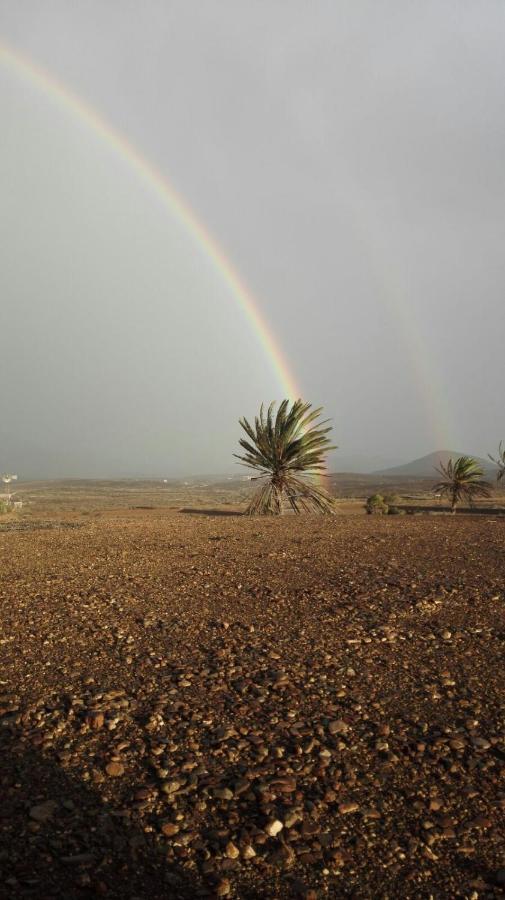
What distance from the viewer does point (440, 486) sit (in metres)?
29.3

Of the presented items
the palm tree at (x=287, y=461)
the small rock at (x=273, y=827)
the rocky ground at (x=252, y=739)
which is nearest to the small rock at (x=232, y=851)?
the rocky ground at (x=252, y=739)

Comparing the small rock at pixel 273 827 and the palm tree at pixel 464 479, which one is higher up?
the palm tree at pixel 464 479

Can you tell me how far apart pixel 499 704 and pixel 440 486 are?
2641 cm

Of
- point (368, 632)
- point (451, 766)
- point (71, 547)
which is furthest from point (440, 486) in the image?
point (451, 766)

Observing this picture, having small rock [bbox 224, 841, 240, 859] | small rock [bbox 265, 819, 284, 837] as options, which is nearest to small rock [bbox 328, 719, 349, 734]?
small rock [bbox 265, 819, 284, 837]

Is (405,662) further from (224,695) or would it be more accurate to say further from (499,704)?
(224,695)

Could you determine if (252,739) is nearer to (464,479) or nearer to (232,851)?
(232,851)

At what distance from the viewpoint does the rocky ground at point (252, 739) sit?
2514 millimetres

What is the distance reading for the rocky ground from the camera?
2514mm

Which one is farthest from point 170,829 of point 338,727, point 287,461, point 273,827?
point 287,461

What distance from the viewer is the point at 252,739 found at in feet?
11.5

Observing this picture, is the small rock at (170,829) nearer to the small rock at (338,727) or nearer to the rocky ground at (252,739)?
the rocky ground at (252,739)

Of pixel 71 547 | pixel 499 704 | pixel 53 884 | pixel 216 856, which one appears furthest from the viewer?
pixel 71 547

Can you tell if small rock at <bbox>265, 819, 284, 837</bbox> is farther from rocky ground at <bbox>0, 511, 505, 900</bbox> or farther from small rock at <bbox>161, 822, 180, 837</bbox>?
small rock at <bbox>161, 822, 180, 837</bbox>
